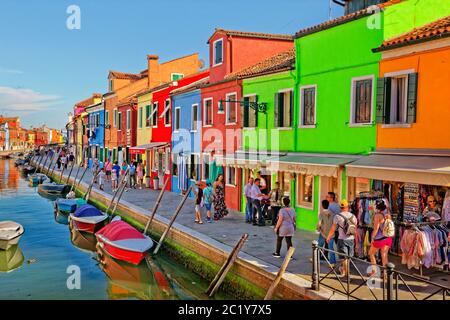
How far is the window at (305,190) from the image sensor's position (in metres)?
14.8

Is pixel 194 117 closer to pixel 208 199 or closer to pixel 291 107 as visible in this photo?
pixel 208 199

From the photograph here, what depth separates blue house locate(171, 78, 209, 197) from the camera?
23234 mm

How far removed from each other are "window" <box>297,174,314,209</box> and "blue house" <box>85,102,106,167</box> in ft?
95.7

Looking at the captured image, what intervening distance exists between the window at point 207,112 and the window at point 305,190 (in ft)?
25.5

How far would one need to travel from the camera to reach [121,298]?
1231 cm

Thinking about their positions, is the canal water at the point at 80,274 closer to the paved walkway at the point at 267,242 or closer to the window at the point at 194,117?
the paved walkway at the point at 267,242

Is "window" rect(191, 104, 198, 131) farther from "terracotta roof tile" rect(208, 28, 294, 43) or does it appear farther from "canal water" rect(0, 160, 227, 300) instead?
"canal water" rect(0, 160, 227, 300)

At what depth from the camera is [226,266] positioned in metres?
10.7

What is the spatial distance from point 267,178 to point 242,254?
6.31 metres

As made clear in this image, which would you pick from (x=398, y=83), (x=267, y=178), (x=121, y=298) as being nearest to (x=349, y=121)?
(x=398, y=83)

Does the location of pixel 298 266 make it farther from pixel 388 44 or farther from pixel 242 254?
pixel 388 44

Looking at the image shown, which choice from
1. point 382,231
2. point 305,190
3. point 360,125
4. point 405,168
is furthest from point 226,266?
point 360,125

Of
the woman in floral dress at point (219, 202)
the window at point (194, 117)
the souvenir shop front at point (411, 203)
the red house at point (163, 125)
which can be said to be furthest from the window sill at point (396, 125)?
the red house at point (163, 125)

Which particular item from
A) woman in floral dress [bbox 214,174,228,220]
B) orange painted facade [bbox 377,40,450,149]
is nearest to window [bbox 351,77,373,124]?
orange painted facade [bbox 377,40,450,149]
